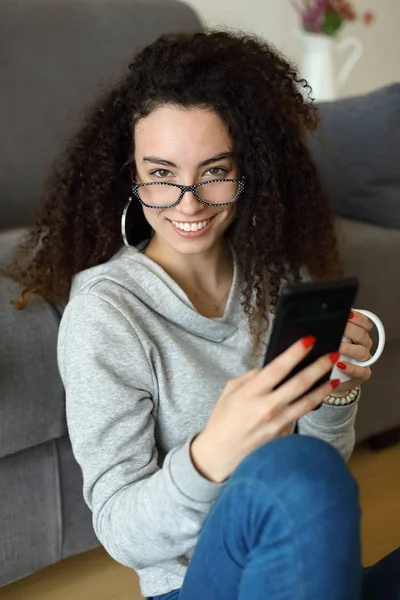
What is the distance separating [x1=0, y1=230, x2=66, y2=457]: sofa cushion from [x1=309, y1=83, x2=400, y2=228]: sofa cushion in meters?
0.78

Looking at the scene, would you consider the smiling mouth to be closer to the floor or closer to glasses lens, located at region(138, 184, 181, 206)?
glasses lens, located at region(138, 184, 181, 206)

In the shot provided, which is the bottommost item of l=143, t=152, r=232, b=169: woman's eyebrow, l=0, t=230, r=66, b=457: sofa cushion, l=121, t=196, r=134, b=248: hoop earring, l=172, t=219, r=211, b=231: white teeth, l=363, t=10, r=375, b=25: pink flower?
l=0, t=230, r=66, b=457: sofa cushion

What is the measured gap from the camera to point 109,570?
49.0 inches

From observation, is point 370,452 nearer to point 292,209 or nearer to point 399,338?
point 399,338

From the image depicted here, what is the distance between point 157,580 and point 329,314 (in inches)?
15.9

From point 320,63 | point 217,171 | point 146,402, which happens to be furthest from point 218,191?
point 320,63

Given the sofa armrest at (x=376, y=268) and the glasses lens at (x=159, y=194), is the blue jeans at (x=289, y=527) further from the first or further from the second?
the sofa armrest at (x=376, y=268)

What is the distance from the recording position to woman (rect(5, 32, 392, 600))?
0.59m

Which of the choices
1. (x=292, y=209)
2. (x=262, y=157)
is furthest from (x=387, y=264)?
(x=262, y=157)

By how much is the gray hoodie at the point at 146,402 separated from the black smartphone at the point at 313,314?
13 cm

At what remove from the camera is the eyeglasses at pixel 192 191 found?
0.87 metres

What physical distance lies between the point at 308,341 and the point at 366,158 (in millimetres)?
988

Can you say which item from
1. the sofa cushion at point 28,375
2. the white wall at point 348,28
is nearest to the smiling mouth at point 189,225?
the sofa cushion at point 28,375

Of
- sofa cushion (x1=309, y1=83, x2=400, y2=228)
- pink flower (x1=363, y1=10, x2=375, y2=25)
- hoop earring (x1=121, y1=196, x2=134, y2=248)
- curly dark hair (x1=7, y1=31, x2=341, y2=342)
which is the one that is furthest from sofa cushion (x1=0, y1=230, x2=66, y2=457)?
pink flower (x1=363, y1=10, x2=375, y2=25)
